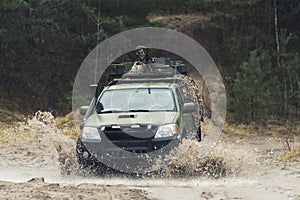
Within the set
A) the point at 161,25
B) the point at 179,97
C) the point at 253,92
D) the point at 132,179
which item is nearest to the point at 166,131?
the point at 132,179

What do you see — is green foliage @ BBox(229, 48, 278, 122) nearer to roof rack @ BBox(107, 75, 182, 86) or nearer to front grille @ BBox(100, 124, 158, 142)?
roof rack @ BBox(107, 75, 182, 86)

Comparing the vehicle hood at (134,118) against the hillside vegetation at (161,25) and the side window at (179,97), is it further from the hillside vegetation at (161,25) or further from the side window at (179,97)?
the hillside vegetation at (161,25)

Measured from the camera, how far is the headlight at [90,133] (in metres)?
9.88

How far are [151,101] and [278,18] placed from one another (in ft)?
51.2

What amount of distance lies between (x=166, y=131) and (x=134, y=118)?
0.61 metres

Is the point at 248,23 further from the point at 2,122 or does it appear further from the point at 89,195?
the point at 89,195

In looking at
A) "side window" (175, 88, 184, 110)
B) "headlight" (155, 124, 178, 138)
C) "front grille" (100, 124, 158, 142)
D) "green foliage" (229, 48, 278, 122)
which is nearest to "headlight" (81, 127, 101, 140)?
"front grille" (100, 124, 158, 142)

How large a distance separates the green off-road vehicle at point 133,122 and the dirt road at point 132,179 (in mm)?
422

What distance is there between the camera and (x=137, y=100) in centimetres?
1109

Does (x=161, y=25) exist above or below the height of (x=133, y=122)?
above

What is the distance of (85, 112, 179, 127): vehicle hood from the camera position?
9.97m

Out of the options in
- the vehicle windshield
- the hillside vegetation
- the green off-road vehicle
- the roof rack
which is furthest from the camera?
the hillside vegetation

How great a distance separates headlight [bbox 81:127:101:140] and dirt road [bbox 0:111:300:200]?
631 mm

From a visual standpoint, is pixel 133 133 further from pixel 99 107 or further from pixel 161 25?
pixel 161 25
